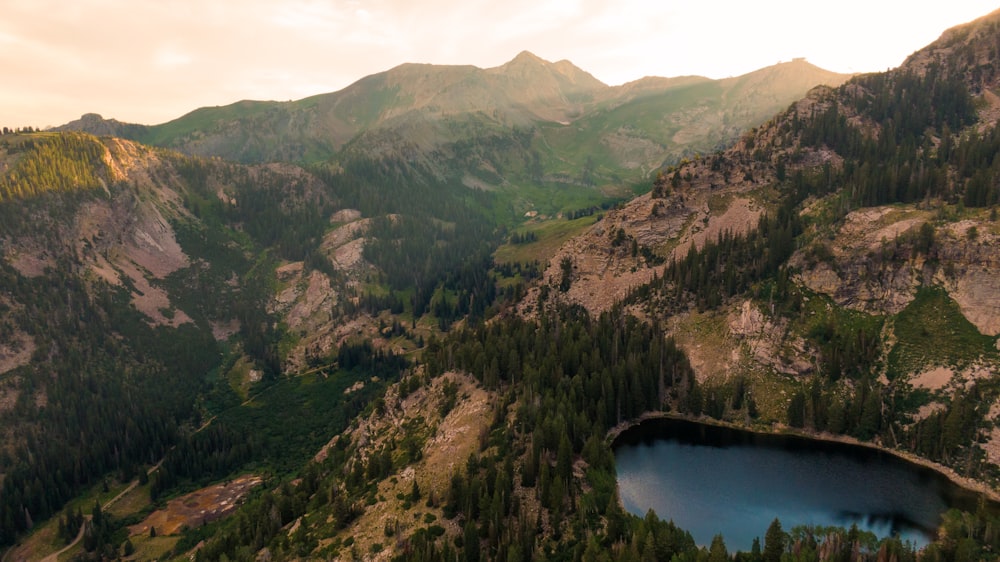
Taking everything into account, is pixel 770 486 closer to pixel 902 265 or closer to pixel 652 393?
pixel 652 393

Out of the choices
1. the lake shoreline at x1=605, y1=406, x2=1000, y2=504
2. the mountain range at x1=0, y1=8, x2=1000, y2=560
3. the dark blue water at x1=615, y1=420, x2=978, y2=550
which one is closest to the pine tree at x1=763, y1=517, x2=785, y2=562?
the mountain range at x1=0, y1=8, x2=1000, y2=560

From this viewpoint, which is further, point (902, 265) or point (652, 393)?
point (652, 393)

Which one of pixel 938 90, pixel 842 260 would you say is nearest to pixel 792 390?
pixel 842 260

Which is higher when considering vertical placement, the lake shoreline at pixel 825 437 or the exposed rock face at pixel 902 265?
the exposed rock face at pixel 902 265

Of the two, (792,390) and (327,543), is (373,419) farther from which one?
(792,390)

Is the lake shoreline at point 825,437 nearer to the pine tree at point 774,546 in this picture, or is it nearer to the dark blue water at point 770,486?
the dark blue water at point 770,486

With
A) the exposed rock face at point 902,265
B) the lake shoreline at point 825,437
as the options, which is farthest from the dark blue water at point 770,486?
the exposed rock face at point 902,265

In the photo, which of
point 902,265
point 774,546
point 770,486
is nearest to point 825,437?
point 770,486
